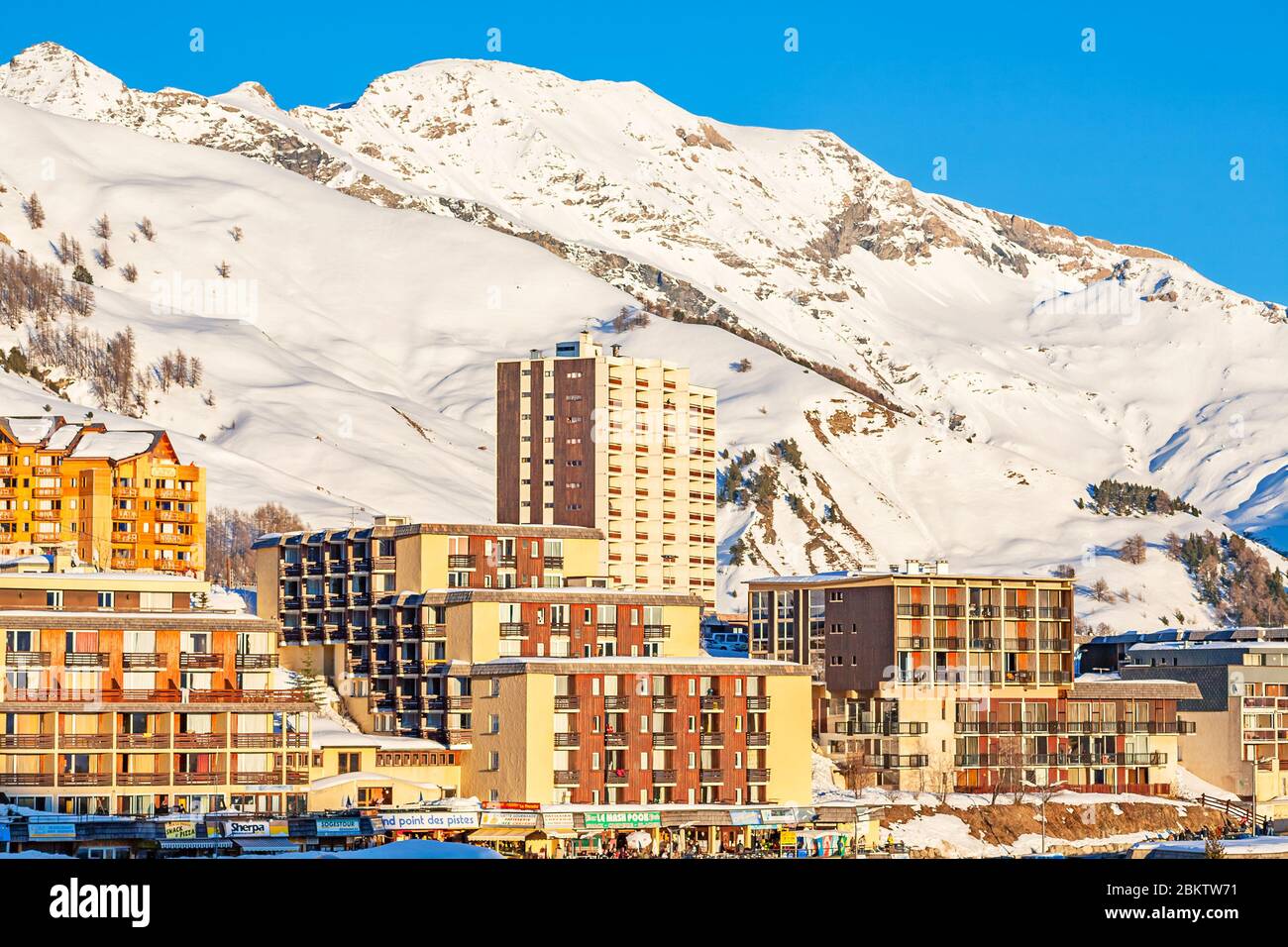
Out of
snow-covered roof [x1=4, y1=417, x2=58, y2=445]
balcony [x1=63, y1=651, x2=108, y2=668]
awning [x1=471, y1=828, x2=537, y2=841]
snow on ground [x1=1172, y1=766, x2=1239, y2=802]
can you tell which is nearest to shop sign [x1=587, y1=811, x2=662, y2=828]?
awning [x1=471, y1=828, x2=537, y2=841]

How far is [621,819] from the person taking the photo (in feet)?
424

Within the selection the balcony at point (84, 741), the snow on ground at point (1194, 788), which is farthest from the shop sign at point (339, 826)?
the snow on ground at point (1194, 788)

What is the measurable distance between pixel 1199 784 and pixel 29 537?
82.8 m

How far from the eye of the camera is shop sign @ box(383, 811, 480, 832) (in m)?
119

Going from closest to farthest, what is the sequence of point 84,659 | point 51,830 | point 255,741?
point 51,830, point 84,659, point 255,741

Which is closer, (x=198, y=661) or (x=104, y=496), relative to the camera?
(x=198, y=661)

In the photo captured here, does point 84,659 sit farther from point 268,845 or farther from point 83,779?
point 268,845

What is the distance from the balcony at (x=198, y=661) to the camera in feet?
413

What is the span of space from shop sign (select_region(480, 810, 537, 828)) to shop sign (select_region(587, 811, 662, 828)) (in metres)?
3.10

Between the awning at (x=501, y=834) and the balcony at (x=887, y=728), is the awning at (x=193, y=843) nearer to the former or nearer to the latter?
the awning at (x=501, y=834)

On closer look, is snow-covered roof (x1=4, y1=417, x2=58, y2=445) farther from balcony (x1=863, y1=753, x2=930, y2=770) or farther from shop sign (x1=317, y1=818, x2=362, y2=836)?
shop sign (x1=317, y1=818, x2=362, y2=836)

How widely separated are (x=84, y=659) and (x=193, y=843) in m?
17.7

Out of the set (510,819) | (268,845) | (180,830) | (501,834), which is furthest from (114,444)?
(268,845)
